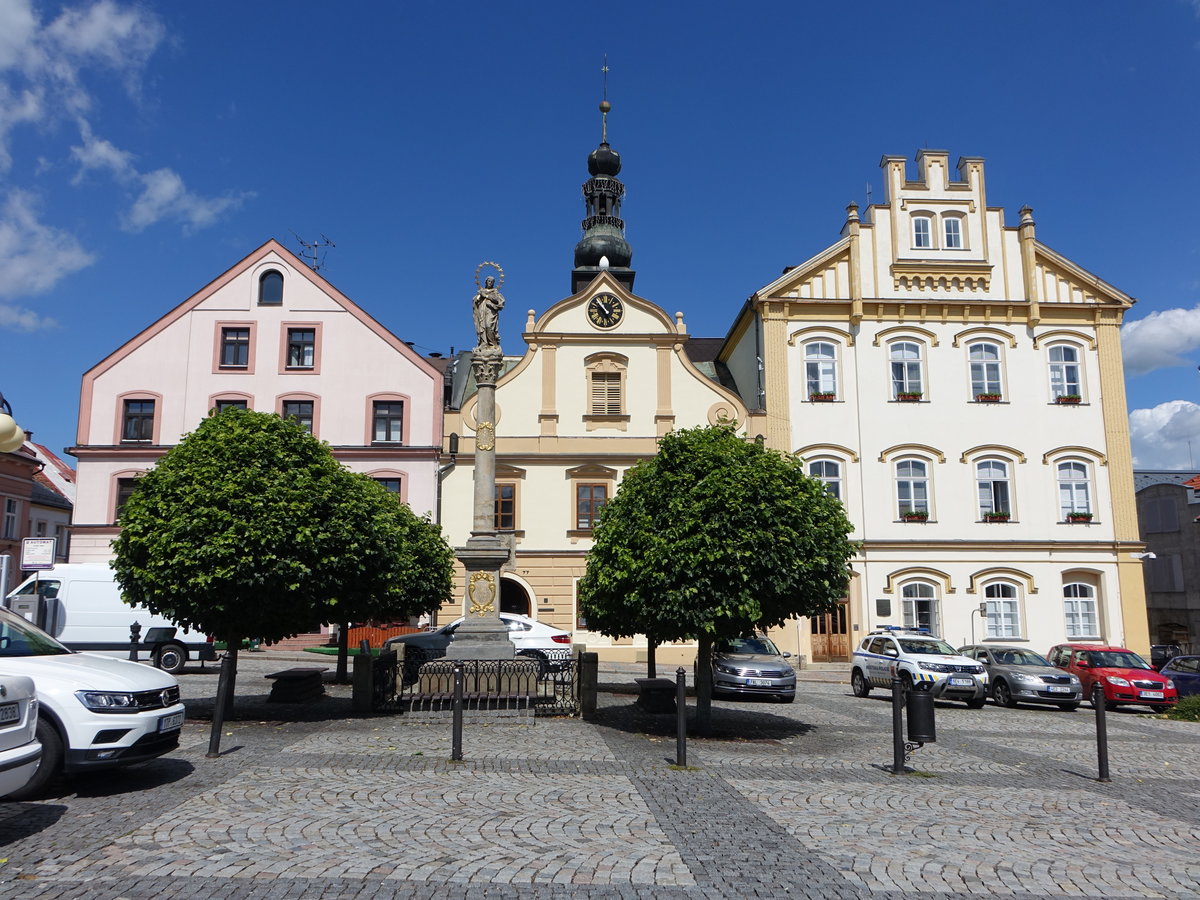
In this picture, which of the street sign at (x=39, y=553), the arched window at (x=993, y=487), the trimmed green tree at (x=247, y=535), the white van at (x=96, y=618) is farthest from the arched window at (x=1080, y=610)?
the street sign at (x=39, y=553)

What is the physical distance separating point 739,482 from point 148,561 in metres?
8.64

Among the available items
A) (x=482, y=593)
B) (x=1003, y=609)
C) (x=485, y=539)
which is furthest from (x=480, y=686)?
(x=1003, y=609)

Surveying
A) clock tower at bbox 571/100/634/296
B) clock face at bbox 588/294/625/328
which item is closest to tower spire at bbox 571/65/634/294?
clock tower at bbox 571/100/634/296

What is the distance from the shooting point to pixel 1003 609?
30094mm

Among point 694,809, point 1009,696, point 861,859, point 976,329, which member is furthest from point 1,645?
point 976,329

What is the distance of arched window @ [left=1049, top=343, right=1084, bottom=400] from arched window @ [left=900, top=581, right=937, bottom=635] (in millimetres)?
8109

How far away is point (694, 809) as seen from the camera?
27.9 ft

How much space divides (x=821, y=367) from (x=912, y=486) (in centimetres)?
497

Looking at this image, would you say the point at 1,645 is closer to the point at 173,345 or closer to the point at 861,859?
the point at 861,859

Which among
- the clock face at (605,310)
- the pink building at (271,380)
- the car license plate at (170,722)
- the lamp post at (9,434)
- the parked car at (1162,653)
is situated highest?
the clock face at (605,310)

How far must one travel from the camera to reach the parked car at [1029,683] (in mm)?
19750

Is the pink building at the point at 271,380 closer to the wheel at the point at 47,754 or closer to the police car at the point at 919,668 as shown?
the police car at the point at 919,668

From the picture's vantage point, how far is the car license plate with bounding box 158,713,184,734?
875cm

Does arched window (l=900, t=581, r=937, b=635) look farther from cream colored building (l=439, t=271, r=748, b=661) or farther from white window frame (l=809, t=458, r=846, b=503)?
cream colored building (l=439, t=271, r=748, b=661)
